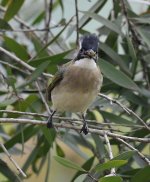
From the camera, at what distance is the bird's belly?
2.92 metres

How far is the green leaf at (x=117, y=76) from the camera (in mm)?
3068

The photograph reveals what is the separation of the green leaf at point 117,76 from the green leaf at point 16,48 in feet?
1.55

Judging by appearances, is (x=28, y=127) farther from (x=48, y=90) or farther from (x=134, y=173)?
(x=134, y=173)

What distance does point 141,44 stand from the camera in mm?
3426

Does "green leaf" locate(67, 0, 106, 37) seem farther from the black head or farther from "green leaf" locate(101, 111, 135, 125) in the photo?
the black head

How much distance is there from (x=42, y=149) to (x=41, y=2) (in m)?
1.61

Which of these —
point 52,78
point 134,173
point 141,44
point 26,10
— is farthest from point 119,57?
point 26,10

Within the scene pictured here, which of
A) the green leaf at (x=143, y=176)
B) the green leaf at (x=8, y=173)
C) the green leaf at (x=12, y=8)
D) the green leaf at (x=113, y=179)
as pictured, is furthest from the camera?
the green leaf at (x=12, y=8)

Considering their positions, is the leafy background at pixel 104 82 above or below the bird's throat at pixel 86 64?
below

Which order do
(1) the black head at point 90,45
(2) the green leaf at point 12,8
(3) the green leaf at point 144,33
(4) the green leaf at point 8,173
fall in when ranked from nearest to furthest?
(1) the black head at point 90,45
(4) the green leaf at point 8,173
(3) the green leaf at point 144,33
(2) the green leaf at point 12,8

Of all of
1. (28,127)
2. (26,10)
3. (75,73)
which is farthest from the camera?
(26,10)

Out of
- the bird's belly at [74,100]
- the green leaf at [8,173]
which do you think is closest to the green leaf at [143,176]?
the bird's belly at [74,100]

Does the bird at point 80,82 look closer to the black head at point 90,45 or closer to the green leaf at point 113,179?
the black head at point 90,45

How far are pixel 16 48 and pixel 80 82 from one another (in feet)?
1.74
